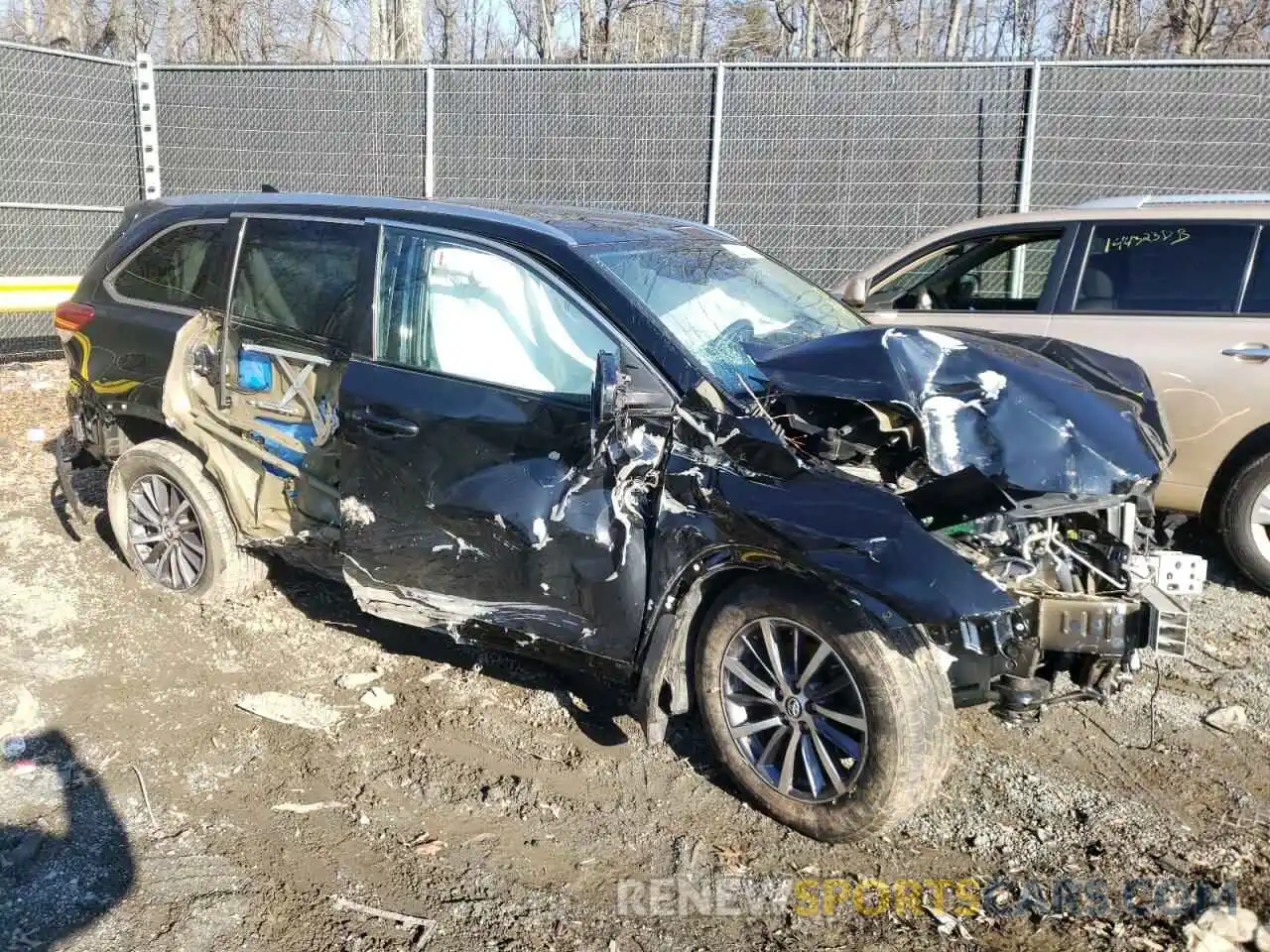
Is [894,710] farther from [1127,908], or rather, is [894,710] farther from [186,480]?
[186,480]

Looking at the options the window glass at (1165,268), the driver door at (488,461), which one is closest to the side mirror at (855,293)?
the window glass at (1165,268)

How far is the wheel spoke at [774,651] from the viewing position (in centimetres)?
328

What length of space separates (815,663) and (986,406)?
3.14 feet

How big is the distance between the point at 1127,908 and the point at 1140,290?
138 inches

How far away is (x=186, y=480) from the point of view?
4.86 m

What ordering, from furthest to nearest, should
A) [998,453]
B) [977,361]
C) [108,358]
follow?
[108,358] → [977,361] → [998,453]

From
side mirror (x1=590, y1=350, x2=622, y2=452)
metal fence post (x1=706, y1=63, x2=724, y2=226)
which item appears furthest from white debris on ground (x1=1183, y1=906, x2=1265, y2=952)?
metal fence post (x1=706, y1=63, x2=724, y2=226)

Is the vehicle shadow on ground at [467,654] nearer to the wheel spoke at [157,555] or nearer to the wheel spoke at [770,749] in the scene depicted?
the wheel spoke at [157,555]

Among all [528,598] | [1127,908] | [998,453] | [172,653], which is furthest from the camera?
[172,653]

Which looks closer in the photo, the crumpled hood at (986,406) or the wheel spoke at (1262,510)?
the crumpled hood at (986,406)

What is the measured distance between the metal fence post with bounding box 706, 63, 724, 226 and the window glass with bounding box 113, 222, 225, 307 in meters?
6.06

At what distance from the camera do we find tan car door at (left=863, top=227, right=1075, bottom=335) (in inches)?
228

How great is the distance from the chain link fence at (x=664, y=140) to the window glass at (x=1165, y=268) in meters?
4.43

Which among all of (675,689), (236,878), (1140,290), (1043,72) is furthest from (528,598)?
(1043,72)
